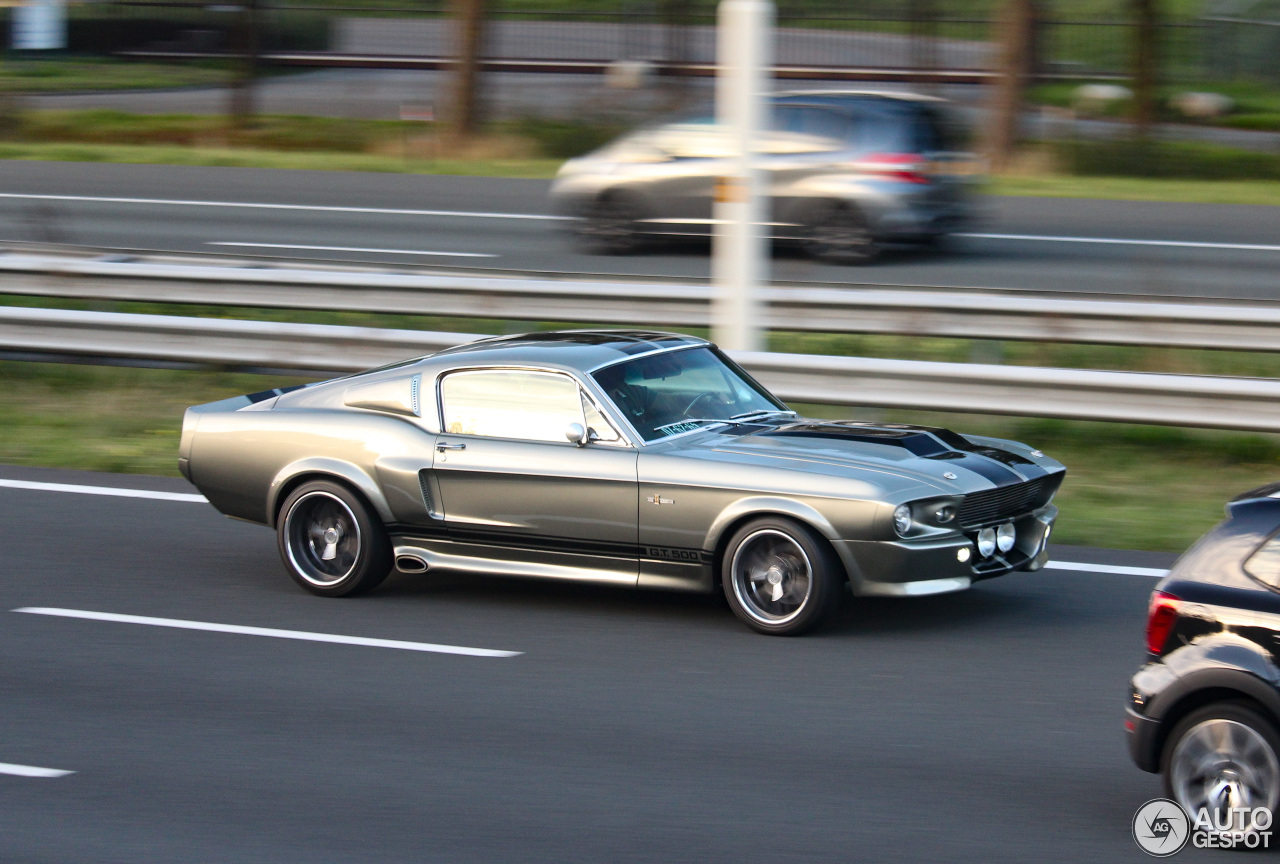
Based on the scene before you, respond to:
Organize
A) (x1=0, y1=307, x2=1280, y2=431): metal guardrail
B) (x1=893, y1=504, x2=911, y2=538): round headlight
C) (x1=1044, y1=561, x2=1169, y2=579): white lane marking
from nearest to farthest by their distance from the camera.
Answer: (x1=893, y1=504, x2=911, y2=538): round headlight
(x1=1044, y1=561, x2=1169, y2=579): white lane marking
(x1=0, y1=307, x2=1280, y2=431): metal guardrail

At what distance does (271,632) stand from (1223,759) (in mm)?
4437

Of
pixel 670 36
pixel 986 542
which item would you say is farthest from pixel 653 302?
pixel 670 36

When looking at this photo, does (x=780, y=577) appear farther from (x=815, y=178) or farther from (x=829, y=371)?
(x=815, y=178)

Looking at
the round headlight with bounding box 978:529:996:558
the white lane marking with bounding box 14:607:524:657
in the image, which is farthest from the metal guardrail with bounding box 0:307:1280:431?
the white lane marking with bounding box 14:607:524:657

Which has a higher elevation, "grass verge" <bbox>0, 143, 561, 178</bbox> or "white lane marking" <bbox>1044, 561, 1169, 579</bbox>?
"grass verge" <bbox>0, 143, 561, 178</bbox>

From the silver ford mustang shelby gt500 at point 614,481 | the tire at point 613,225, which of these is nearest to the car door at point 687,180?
the tire at point 613,225

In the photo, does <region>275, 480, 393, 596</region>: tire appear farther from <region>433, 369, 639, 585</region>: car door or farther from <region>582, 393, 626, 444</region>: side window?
<region>582, 393, 626, 444</region>: side window

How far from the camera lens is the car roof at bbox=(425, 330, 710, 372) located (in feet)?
26.0

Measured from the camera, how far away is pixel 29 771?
19.0 ft

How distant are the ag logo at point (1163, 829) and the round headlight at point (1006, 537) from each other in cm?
232

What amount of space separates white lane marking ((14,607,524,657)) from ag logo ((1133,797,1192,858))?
2987 mm

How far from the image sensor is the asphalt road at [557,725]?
5.17 meters

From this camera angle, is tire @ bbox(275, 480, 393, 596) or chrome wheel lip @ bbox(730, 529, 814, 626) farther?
tire @ bbox(275, 480, 393, 596)

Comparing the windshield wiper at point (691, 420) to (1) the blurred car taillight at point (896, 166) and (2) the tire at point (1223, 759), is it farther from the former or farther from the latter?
(1) the blurred car taillight at point (896, 166)
